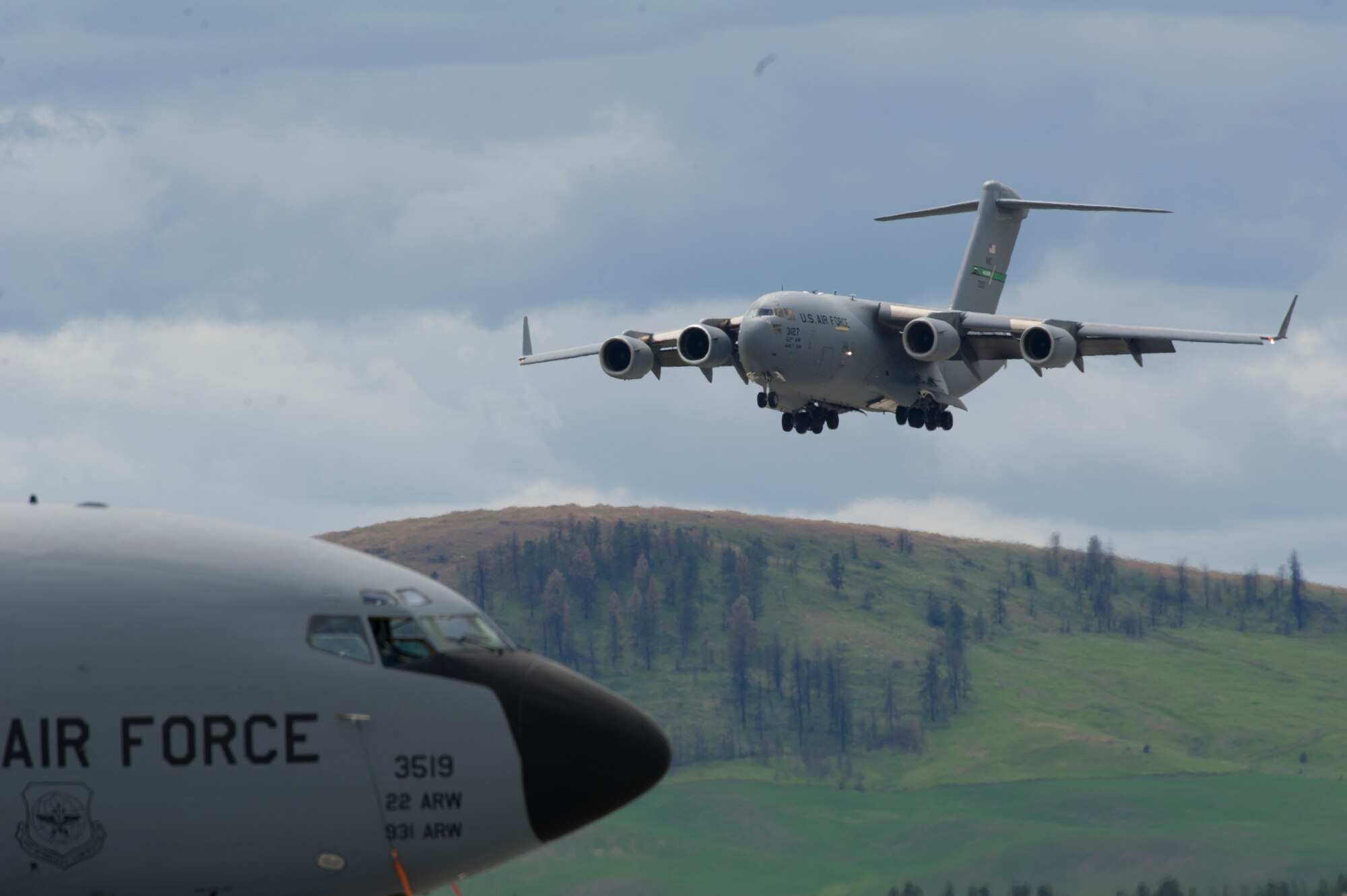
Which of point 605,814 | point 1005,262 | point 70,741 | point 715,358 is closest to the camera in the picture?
point 70,741

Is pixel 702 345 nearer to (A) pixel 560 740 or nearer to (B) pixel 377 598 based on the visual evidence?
(B) pixel 377 598

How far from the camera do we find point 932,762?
642ft

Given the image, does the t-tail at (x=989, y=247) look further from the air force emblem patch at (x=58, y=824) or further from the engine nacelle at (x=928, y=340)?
the air force emblem patch at (x=58, y=824)

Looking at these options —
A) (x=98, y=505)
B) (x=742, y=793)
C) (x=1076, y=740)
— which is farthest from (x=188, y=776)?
(x=1076, y=740)

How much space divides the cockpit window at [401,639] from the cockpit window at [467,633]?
0.10 metres

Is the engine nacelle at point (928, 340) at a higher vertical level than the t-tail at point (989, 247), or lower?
lower

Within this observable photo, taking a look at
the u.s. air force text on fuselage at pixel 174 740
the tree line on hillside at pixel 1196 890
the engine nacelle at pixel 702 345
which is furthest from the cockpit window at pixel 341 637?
the tree line on hillside at pixel 1196 890

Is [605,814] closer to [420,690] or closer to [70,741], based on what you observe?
[420,690]

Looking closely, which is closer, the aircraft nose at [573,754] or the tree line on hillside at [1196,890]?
the aircraft nose at [573,754]

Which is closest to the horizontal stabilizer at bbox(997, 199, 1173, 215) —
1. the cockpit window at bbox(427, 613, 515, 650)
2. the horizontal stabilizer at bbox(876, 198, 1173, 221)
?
the horizontal stabilizer at bbox(876, 198, 1173, 221)

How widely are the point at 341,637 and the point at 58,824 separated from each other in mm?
A: 1989

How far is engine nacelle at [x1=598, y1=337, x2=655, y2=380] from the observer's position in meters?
50.7

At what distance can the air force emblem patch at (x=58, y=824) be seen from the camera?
11.0 metres

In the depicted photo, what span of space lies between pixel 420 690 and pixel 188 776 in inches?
57.9
